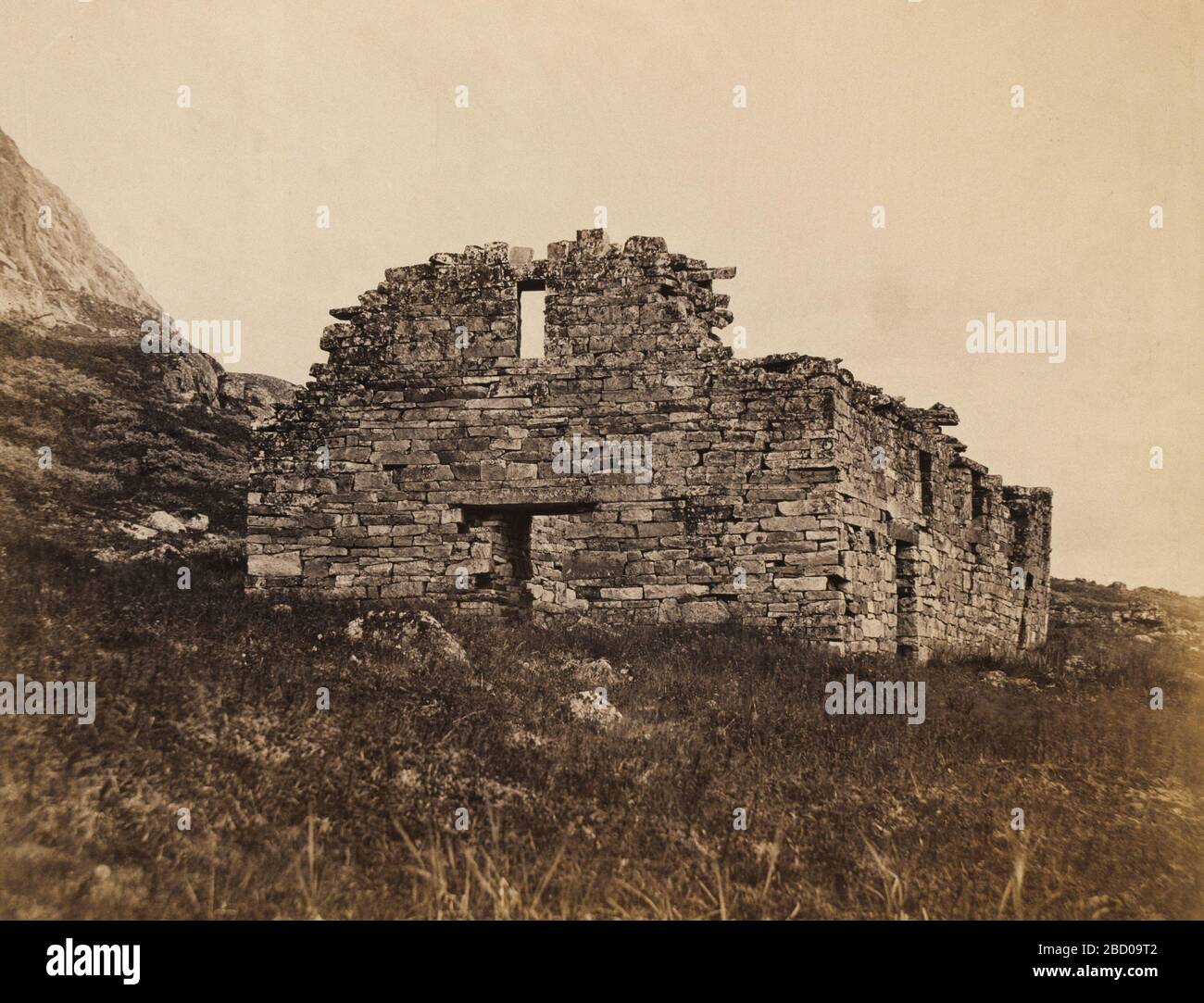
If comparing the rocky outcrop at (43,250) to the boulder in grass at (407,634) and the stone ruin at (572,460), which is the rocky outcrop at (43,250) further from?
the boulder in grass at (407,634)

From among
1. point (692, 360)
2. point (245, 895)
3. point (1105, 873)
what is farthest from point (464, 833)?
point (692, 360)

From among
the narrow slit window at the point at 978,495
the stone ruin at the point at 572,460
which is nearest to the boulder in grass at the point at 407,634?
the stone ruin at the point at 572,460

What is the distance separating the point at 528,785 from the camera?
26.0 feet

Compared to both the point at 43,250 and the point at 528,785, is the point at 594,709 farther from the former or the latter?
the point at 43,250

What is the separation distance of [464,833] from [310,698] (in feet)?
8.62

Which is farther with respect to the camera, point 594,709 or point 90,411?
point 90,411

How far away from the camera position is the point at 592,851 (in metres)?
7.07

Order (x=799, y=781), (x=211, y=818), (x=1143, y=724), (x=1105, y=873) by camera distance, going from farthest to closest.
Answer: (x=1143, y=724) < (x=799, y=781) < (x=1105, y=873) < (x=211, y=818)

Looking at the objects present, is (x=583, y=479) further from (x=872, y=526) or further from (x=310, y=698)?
(x=310, y=698)

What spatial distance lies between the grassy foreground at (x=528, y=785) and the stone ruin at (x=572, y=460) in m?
1.46

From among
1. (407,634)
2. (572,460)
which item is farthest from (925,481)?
(407,634)

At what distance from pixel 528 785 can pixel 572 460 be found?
20.0 ft

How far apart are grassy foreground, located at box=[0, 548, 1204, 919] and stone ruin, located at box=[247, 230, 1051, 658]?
1457 millimetres

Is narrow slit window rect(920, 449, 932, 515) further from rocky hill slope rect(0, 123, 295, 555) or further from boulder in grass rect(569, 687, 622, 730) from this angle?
rocky hill slope rect(0, 123, 295, 555)
